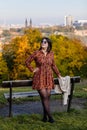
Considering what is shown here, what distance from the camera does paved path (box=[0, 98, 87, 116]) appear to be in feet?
26.5

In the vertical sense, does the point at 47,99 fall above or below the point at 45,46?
below

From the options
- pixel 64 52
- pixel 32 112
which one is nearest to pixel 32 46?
pixel 64 52

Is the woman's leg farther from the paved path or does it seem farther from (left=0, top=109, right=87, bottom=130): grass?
the paved path

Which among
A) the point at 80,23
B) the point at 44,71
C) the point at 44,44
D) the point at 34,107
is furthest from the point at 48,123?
the point at 80,23

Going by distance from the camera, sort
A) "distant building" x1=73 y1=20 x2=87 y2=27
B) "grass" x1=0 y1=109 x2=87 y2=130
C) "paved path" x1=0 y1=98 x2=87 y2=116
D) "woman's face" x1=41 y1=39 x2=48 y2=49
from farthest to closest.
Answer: "distant building" x1=73 y1=20 x2=87 y2=27
"paved path" x1=0 y1=98 x2=87 y2=116
"woman's face" x1=41 y1=39 x2=48 y2=49
"grass" x1=0 y1=109 x2=87 y2=130

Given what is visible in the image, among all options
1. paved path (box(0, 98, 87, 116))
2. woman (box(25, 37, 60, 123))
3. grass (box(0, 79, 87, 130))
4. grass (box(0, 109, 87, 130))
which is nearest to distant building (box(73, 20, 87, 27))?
paved path (box(0, 98, 87, 116))

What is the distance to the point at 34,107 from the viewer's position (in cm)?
866

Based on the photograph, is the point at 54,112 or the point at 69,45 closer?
the point at 54,112

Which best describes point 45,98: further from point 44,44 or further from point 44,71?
point 44,44

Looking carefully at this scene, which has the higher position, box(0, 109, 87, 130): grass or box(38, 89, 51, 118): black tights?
box(38, 89, 51, 118): black tights

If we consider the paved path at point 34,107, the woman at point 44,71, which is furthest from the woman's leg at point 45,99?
the paved path at point 34,107

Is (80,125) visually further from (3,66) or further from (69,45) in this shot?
(69,45)

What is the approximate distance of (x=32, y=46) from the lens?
183 feet

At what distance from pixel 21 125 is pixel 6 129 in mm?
370
